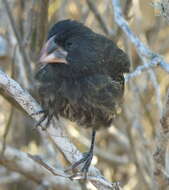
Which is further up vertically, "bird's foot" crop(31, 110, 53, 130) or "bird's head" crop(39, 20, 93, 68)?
"bird's head" crop(39, 20, 93, 68)

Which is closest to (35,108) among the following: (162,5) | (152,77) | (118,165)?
(162,5)

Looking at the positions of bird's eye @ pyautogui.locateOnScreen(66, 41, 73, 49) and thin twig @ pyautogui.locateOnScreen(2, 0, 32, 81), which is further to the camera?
thin twig @ pyautogui.locateOnScreen(2, 0, 32, 81)

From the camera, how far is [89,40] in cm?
325

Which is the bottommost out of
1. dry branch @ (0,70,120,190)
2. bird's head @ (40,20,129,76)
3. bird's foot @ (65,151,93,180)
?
bird's foot @ (65,151,93,180)

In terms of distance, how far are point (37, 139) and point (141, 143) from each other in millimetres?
1431

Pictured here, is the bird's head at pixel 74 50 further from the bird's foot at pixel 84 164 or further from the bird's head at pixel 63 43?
the bird's foot at pixel 84 164

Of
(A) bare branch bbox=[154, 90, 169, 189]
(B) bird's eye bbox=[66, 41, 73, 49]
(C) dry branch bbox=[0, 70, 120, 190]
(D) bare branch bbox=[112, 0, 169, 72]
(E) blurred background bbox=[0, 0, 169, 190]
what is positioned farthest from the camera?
(E) blurred background bbox=[0, 0, 169, 190]

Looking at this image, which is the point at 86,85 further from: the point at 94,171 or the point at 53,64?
the point at 94,171

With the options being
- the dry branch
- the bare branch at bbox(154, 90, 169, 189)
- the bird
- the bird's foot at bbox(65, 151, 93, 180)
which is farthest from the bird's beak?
the bare branch at bbox(154, 90, 169, 189)

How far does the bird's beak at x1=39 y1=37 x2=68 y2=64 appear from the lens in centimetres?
301

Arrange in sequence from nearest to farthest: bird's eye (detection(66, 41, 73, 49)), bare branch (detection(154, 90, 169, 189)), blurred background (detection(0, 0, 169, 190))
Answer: bare branch (detection(154, 90, 169, 189)) < bird's eye (detection(66, 41, 73, 49)) < blurred background (detection(0, 0, 169, 190))

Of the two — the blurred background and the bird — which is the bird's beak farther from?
the blurred background

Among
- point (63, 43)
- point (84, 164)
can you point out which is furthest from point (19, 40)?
point (84, 164)

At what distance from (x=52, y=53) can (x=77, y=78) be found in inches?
9.8
